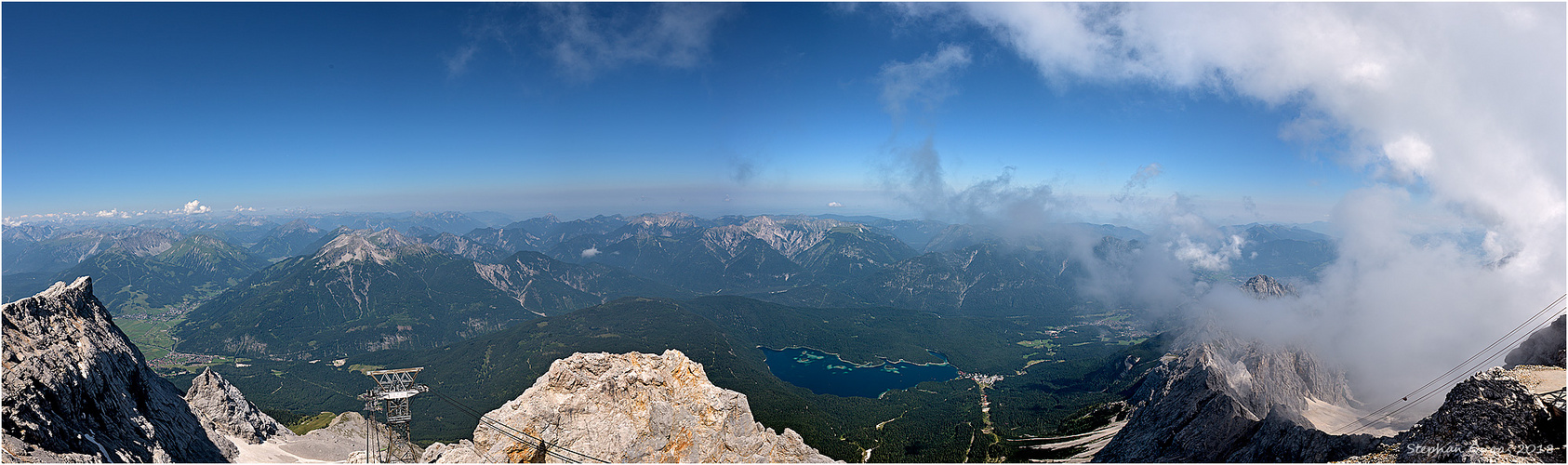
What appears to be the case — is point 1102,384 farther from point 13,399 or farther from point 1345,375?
point 13,399

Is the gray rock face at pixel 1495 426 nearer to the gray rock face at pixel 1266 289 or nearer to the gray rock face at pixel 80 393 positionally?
the gray rock face at pixel 80 393

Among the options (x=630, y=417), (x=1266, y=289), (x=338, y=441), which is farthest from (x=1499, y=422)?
(x=1266, y=289)

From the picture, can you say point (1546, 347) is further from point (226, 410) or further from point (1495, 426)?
point (226, 410)

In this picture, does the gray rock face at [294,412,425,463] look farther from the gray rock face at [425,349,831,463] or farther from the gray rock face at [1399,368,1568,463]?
the gray rock face at [1399,368,1568,463]

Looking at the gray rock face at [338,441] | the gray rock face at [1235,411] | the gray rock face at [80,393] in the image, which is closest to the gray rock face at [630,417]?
the gray rock face at [80,393]

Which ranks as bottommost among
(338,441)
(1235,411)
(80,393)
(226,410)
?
(338,441)

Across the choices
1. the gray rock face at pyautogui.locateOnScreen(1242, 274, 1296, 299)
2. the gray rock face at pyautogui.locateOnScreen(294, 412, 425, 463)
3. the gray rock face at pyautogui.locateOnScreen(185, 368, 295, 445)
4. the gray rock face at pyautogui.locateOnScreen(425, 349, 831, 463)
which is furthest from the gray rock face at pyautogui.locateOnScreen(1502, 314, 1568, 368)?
the gray rock face at pyautogui.locateOnScreen(1242, 274, 1296, 299)
